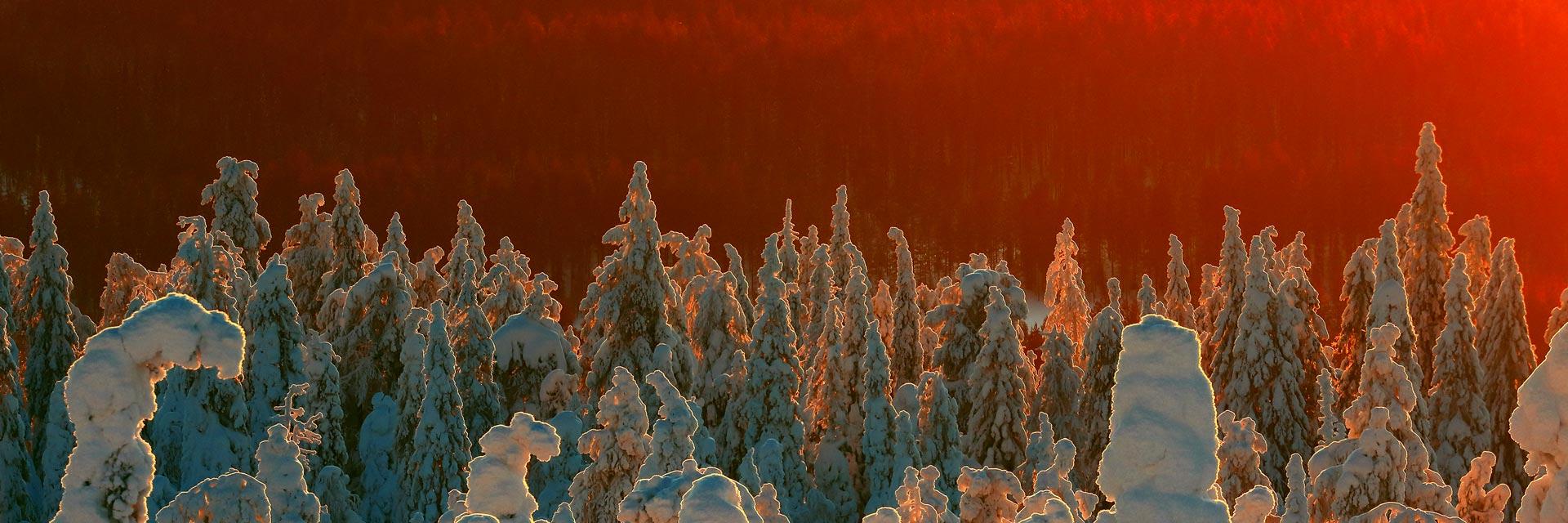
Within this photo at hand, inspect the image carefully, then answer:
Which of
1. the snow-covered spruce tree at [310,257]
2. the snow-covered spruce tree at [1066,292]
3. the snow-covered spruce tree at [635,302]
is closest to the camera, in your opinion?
the snow-covered spruce tree at [635,302]

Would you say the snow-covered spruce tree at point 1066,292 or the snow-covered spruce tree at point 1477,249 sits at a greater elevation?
the snow-covered spruce tree at point 1066,292

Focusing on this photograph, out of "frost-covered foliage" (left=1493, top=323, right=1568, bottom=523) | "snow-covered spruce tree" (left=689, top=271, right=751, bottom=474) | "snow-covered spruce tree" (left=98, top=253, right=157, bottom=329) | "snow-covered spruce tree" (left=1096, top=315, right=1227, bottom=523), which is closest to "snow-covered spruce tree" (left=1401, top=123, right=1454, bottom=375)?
"snow-covered spruce tree" (left=689, top=271, right=751, bottom=474)

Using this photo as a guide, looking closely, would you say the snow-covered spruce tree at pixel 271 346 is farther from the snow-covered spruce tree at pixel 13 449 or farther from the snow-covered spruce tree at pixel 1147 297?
the snow-covered spruce tree at pixel 1147 297

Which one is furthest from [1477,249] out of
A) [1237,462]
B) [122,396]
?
[122,396]

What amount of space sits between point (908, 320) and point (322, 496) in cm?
2077

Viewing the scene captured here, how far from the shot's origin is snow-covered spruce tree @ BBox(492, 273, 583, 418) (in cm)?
4200

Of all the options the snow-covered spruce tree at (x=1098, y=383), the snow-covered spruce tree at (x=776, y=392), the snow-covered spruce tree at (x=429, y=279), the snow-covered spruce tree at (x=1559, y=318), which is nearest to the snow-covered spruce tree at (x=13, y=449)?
the snow-covered spruce tree at (x=429, y=279)

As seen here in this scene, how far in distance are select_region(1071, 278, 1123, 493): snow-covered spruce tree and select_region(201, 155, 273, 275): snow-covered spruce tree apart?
26.1 meters

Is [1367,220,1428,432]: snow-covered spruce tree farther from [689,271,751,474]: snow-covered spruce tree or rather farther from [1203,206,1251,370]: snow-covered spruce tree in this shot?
[689,271,751,474]: snow-covered spruce tree

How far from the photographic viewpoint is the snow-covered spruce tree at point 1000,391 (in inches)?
1607

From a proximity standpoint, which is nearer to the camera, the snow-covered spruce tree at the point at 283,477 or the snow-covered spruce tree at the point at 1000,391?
the snow-covered spruce tree at the point at 283,477

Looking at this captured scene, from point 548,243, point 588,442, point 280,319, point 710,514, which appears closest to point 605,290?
point 280,319

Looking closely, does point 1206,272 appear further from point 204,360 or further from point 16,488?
point 204,360

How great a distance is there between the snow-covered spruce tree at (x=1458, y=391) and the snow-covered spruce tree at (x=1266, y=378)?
3.97m
